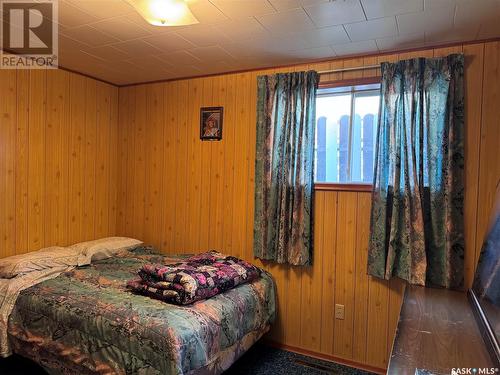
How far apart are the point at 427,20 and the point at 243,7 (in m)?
1.10

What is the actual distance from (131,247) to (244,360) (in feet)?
4.93

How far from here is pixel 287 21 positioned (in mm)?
2072

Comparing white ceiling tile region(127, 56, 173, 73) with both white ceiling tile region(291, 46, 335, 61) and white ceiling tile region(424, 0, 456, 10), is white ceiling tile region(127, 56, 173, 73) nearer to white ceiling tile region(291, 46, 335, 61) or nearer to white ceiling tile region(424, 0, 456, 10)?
white ceiling tile region(291, 46, 335, 61)

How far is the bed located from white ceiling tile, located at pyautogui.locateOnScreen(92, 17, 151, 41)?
1.74m

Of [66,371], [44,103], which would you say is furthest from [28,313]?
[44,103]

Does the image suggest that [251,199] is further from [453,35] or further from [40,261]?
[453,35]

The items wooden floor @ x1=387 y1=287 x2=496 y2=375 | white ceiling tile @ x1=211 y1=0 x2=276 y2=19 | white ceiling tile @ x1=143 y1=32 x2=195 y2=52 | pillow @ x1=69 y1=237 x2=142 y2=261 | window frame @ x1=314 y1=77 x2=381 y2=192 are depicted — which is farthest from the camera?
pillow @ x1=69 y1=237 x2=142 y2=261

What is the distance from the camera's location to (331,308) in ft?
8.82

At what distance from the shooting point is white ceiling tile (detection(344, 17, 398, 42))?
2041 mm

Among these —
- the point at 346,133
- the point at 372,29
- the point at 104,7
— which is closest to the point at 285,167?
the point at 346,133

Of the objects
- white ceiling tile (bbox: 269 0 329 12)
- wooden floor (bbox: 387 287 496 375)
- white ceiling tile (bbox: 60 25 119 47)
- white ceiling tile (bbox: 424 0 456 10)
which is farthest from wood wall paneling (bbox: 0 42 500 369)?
white ceiling tile (bbox: 269 0 329 12)

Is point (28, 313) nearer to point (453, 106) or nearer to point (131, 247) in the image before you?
point (131, 247)

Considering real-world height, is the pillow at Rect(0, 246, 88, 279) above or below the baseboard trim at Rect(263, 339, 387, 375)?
above

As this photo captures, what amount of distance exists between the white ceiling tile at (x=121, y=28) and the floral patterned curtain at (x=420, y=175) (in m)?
1.74
